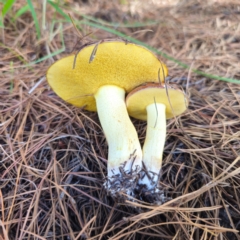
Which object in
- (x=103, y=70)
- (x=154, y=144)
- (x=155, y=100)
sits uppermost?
(x=103, y=70)

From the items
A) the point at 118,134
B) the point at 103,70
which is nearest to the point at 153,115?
the point at 118,134

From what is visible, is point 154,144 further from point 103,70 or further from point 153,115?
point 103,70

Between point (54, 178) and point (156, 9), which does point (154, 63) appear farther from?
point (156, 9)

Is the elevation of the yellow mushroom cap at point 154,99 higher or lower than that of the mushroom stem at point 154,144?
higher

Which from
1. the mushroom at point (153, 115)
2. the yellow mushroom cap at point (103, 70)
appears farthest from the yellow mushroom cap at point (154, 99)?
the yellow mushroom cap at point (103, 70)

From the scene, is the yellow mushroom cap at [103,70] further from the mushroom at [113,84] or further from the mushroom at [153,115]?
the mushroom at [153,115]

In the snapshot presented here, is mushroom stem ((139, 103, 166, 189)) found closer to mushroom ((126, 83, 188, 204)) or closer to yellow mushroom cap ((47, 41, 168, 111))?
mushroom ((126, 83, 188, 204))
